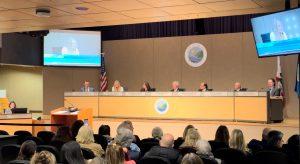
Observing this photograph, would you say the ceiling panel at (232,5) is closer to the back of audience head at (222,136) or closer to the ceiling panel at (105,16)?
the ceiling panel at (105,16)

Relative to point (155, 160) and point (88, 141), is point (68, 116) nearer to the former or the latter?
point (88, 141)

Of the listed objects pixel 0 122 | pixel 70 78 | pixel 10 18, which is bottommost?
pixel 0 122

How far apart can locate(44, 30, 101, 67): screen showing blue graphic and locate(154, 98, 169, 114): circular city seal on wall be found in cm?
421

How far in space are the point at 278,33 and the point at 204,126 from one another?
3.25 metres

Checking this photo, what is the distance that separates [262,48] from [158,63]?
7463 mm

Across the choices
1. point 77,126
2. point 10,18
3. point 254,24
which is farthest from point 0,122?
point 254,24

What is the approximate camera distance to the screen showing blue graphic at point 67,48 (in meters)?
13.6

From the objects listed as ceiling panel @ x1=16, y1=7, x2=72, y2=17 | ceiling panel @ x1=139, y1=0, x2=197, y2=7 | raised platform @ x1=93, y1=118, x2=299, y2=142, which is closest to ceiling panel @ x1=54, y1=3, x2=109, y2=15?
ceiling panel @ x1=16, y1=7, x2=72, y2=17

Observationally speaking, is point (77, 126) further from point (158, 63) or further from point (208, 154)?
point (158, 63)

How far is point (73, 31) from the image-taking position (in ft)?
45.0

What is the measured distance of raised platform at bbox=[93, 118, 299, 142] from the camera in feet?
28.8

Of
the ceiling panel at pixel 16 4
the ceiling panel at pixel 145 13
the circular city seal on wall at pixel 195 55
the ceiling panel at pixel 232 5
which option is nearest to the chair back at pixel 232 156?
the ceiling panel at pixel 232 5

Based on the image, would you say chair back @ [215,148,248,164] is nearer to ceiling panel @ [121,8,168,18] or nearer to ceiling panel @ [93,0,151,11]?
ceiling panel @ [93,0,151,11]

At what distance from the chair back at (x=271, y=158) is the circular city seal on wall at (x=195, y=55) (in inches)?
385
